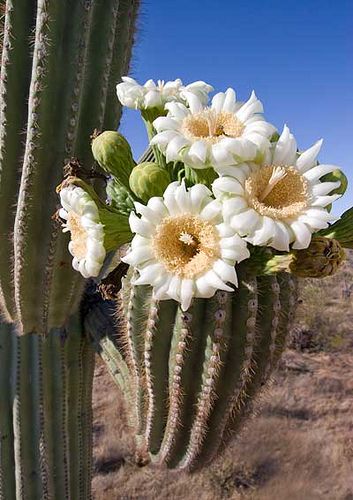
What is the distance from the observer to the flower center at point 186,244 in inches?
38.5

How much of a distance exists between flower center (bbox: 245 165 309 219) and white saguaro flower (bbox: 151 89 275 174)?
0.04m

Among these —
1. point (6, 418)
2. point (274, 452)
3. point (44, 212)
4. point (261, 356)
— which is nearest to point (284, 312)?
point (261, 356)

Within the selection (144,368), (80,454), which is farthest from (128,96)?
(80,454)

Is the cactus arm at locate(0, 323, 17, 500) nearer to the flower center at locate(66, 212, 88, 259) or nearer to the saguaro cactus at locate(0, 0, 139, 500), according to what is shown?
the saguaro cactus at locate(0, 0, 139, 500)

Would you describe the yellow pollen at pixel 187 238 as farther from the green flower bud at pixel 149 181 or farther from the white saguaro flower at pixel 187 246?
the green flower bud at pixel 149 181

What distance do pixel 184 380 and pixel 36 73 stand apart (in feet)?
3.27

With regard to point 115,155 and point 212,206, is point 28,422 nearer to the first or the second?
point 115,155

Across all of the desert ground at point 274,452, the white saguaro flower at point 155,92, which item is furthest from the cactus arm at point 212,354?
the desert ground at point 274,452

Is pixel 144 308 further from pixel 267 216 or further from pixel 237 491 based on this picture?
pixel 237 491

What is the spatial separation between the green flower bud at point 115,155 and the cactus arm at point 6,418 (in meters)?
1.20

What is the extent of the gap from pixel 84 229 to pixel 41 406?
1.37 metres

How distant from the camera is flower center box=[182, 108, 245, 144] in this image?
109 centimetres

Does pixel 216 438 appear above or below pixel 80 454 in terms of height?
above

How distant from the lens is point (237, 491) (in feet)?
13.7
